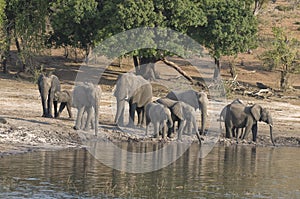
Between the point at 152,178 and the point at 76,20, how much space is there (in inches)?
704

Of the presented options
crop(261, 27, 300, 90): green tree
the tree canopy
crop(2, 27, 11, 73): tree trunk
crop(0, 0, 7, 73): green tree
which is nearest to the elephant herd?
the tree canopy

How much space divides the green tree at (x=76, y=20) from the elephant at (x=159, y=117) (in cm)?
1134

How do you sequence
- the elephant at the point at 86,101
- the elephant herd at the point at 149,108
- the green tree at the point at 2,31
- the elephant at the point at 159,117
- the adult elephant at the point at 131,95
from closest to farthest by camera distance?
the elephant at the point at 86,101
the elephant at the point at 159,117
the elephant herd at the point at 149,108
the adult elephant at the point at 131,95
the green tree at the point at 2,31

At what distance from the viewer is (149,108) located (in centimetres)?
2348

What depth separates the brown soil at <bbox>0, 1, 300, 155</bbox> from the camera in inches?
842

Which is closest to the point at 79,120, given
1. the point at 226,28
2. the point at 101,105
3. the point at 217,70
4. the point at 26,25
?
the point at 101,105

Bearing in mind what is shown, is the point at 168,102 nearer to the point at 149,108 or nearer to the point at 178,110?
the point at 178,110

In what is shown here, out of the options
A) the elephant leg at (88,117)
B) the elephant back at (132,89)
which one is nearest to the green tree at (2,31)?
the elephant back at (132,89)

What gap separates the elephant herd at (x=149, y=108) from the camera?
23188 mm

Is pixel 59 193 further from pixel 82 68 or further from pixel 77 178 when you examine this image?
pixel 82 68

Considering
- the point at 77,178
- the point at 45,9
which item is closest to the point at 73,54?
the point at 45,9

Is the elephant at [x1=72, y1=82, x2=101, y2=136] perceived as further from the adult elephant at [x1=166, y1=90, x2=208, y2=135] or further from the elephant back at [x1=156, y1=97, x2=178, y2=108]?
the adult elephant at [x1=166, y1=90, x2=208, y2=135]

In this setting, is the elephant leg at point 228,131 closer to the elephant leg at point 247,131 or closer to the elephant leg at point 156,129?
the elephant leg at point 247,131

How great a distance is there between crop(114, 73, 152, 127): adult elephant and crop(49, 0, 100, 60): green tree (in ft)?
30.5
